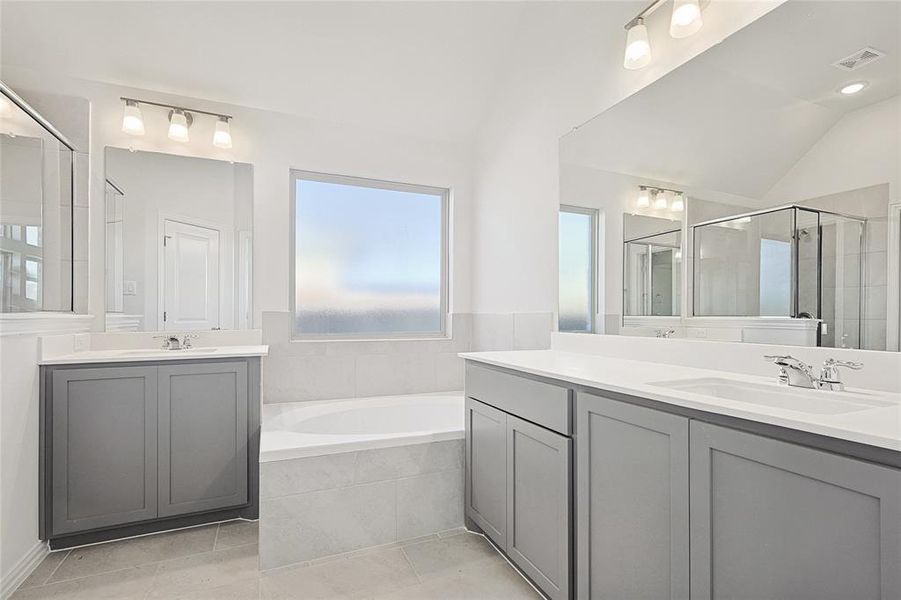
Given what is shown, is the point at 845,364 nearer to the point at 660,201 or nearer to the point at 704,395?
the point at 704,395

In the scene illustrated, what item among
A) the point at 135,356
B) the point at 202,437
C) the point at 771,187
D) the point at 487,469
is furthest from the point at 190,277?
the point at 771,187

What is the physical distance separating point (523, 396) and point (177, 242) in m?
2.33

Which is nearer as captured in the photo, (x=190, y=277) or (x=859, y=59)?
(x=859, y=59)

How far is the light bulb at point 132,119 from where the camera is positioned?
270cm

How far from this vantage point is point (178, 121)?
111 inches

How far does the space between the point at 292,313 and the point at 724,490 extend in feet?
9.04

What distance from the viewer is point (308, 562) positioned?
2.04 meters

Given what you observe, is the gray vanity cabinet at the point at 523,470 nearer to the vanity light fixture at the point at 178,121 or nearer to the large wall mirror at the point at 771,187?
the large wall mirror at the point at 771,187

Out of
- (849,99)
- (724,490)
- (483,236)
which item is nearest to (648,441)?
(724,490)

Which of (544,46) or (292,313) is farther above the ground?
(544,46)

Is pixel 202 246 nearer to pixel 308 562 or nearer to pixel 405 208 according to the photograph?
pixel 405 208

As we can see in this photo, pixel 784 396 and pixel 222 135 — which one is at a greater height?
pixel 222 135

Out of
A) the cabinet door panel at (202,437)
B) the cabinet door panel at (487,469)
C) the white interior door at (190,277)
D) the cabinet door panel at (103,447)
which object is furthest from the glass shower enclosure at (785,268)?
the white interior door at (190,277)

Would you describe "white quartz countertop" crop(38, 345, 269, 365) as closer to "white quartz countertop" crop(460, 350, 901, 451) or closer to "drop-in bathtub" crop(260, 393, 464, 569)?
"drop-in bathtub" crop(260, 393, 464, 569)
